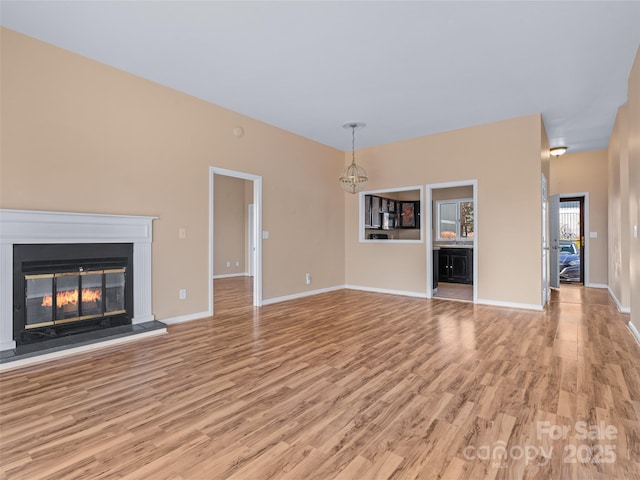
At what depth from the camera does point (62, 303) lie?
11.0 feet

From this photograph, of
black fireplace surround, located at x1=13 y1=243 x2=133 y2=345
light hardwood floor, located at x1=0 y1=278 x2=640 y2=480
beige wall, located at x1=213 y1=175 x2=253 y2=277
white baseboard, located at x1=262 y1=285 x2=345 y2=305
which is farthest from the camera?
beige wall, located at x1=213 y1=175 x2=253 y2=277

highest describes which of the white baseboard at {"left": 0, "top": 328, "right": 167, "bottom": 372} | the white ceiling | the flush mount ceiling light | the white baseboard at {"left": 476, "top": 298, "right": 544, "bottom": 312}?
the white ceiling

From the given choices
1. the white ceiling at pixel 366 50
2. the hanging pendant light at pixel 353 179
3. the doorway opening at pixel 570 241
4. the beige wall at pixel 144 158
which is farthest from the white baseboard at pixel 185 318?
the doorway opening at pixel 570 241

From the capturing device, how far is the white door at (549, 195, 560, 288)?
710 centimetres

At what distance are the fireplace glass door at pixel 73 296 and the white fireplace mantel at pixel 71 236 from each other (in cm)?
15

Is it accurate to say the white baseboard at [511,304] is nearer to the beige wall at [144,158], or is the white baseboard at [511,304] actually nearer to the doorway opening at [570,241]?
the beige wall at [144,158]

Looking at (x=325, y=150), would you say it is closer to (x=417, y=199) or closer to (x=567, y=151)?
(x=417, y=199)

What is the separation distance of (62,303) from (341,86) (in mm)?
3895

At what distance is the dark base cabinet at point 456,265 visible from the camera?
25.2 feet

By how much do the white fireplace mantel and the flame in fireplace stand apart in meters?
0.29

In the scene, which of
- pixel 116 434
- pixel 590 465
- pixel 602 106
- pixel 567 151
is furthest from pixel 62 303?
pixel 567 151

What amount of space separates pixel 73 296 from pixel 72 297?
13 millimetres

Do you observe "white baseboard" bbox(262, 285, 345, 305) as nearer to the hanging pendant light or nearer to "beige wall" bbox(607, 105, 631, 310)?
the hanging pendant light

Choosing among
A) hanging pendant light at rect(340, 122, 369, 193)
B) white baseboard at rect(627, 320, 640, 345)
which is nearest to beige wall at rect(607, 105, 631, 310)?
white baseboard at rect(627, 320, 640, 345)
